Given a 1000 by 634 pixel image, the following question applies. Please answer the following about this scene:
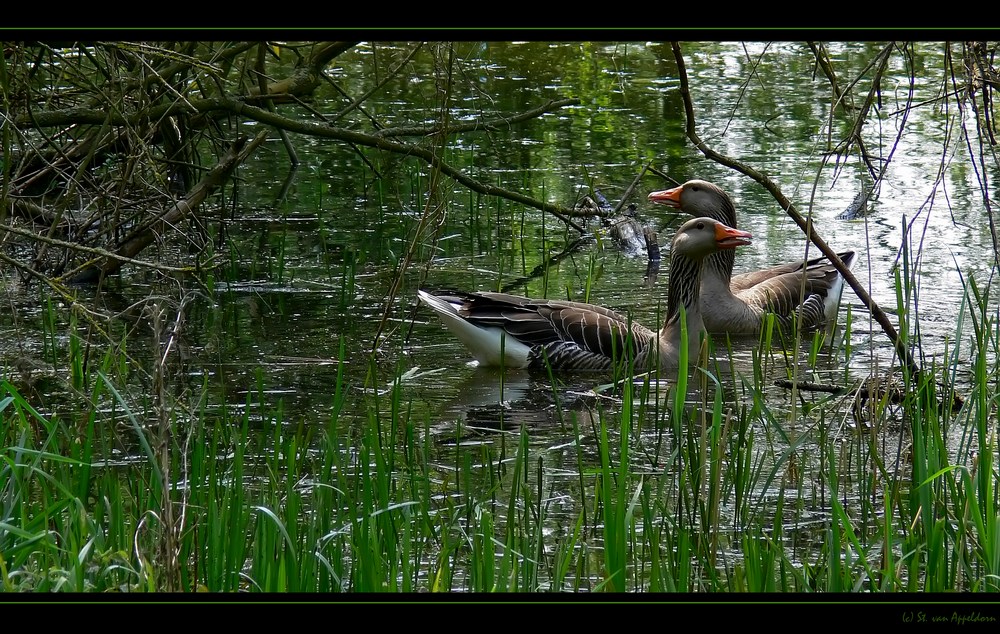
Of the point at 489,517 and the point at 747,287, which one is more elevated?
the point at 747,287

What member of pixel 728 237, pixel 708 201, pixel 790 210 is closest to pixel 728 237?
pixel 728 237

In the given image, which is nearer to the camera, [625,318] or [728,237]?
[728,237]

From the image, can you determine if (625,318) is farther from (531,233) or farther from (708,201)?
(531,233)

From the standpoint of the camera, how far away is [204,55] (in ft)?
29.8

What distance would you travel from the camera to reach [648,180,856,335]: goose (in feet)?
31.6

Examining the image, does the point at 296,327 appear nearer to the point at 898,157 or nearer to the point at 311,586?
the point at 311,586

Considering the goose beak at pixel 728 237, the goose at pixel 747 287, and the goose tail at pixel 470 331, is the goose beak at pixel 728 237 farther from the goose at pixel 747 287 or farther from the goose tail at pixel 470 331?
the goose tail at pixel 470 331

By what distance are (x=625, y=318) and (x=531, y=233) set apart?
8.20 ft

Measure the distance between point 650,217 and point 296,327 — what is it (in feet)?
14.4

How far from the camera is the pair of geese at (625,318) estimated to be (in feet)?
28.0

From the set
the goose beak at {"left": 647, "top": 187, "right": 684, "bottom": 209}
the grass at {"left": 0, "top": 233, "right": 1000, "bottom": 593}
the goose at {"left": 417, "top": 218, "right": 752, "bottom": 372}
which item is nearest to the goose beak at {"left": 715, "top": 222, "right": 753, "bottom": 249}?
the goose at {"left": 417, "top": 218, "right": 752, "bottom": 372}

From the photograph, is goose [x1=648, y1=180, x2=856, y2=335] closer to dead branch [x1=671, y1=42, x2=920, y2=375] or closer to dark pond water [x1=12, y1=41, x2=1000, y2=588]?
dark pond water [x1=12, y1=41, x2=1000, y2=588]

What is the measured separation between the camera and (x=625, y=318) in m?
9.07

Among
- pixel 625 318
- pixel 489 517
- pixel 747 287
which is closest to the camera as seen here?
pixel 489 517
